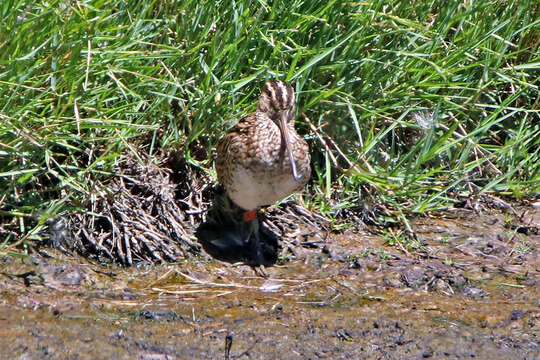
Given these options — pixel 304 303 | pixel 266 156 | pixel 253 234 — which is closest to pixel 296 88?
pixel 266 156

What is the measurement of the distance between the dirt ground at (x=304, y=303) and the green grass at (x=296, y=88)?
14.7 inches

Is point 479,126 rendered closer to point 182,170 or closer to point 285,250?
point 285,250

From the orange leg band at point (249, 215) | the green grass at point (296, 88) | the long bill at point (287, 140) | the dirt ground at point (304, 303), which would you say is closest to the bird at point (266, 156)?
the long bill at point (287, 140)

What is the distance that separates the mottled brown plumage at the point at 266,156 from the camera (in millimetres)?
5562

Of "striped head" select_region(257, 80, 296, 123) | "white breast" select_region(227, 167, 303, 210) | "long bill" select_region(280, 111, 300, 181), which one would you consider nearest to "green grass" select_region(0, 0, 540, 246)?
"striped head" select_region(257, 80, 296, 123)

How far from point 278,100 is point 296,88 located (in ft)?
1.62

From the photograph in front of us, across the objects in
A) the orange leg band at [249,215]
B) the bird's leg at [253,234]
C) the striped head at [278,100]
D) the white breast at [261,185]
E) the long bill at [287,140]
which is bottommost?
the bird's leg at [253,234]

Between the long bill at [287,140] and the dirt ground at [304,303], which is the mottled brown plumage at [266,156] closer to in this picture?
the long bill at [287,140]

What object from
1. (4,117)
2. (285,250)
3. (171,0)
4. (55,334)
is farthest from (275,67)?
(55,334)

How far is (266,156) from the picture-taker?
5.56 m

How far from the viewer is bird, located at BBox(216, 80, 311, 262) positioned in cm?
556

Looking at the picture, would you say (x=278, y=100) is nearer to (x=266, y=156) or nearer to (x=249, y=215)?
(x=266, y=156)

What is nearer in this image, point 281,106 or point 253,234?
point 281,106

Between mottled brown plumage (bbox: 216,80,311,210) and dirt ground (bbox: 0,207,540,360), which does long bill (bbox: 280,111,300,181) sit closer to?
mottled brown plumage (bbox: 216,80,311,210)
